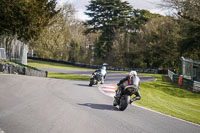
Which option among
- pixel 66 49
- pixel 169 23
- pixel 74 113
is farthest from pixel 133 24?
pixel 74 113

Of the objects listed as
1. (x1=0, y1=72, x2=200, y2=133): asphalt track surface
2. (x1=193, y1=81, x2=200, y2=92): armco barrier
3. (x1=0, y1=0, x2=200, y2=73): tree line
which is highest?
(x1=0, y1=0, x2=200, y2=73): tree line

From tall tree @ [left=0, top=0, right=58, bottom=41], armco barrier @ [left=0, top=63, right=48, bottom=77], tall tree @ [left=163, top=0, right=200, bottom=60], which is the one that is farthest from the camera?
tall tree @ [left=0, top=0, right=58, bottom=41]

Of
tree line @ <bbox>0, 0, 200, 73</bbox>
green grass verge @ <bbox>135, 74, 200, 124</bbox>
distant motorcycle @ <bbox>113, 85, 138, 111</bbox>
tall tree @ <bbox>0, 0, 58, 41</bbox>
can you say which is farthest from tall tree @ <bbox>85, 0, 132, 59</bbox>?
distant motorcycle @ <bbox>113, 85, 138, 111</bbox>

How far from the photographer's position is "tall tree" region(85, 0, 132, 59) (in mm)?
65562

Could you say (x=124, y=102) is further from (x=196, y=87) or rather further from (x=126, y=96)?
(x=196, y=87)

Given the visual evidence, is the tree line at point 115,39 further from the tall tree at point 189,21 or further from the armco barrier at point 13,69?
the armco barrier at point 13,69

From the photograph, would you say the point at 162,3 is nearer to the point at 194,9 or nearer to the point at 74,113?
the point at 194,9

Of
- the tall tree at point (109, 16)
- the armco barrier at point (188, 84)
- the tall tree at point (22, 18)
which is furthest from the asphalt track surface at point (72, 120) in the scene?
the tall tree at point (109, 16)

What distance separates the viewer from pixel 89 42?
78.3m

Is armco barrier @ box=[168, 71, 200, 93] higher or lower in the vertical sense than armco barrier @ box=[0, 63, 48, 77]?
lower

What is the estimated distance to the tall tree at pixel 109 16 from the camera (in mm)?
65562

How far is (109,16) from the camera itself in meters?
66.9

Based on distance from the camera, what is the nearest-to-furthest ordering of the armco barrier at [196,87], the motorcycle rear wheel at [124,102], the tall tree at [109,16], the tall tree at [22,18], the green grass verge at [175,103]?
the motorcycle rear wheel at [124,102], the green grass verge at [175,103], the armco barrier at [196,87], the tall tree at [22,18], the tall tree at [109,16]

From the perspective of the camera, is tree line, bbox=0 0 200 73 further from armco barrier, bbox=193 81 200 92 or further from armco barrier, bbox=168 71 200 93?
armco barrier, bbox=193 81 200 92
